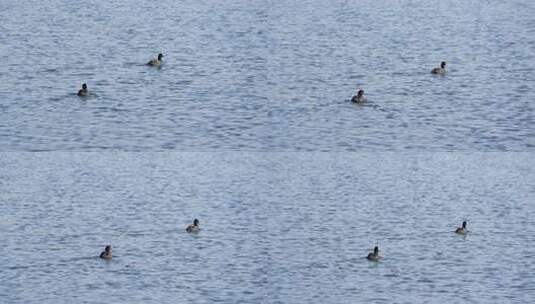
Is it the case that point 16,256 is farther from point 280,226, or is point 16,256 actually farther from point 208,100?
point 208,100

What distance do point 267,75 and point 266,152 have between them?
31.5 feet

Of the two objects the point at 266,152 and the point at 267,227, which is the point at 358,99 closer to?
the point at 266,152

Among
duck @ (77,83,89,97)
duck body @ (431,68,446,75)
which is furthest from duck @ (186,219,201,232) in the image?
duck body @ (431,68,446,75)

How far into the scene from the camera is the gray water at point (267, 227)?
4703 cm

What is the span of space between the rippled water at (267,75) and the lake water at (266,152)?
0.39 ft

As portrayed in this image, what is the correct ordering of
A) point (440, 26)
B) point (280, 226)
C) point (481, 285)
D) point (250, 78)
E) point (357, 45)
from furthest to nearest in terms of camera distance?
point (440, 26), point (357, 45), point (250, 78), point (280, 226), point (481, 285)

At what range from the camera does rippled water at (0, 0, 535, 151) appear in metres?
61.2

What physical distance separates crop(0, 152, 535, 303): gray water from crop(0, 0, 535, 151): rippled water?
92.4 inches

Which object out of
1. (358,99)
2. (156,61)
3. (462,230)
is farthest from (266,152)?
(156,61)

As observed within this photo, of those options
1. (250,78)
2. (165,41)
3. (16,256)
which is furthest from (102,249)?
(165,41)

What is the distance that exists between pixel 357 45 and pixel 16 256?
28.1m

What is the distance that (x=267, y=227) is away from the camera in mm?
51594

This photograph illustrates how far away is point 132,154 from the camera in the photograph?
5859 cm

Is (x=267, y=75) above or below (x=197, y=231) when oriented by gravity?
above
